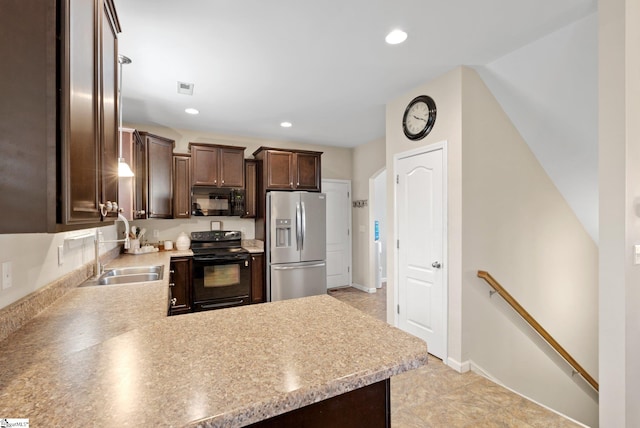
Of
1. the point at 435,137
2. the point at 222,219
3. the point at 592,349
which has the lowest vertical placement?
the point at 592,349

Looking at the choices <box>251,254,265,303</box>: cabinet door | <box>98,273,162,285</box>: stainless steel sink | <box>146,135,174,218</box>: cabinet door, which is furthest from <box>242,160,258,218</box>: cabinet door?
<box>98,273,162,285</box>: stainless steel sink

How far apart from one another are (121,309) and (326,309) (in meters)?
1.06

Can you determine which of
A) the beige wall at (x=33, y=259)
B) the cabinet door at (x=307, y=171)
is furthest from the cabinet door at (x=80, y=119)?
the cabinet door at (x=307, y=171)

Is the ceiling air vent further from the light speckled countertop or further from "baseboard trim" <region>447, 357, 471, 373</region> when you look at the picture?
"baseboard trim" <region>447, 357, 471, 373</region>

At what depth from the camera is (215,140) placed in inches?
181

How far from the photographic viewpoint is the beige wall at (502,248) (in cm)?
255

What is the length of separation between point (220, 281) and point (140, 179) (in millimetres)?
1596

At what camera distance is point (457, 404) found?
2119 mm

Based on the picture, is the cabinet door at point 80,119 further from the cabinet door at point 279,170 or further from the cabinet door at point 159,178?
the cabinet door at point 279,170

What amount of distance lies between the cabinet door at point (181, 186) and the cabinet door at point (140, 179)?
0.50 metres

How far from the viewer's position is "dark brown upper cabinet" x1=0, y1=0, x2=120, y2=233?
683 millimetres

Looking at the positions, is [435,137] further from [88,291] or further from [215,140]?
[215,140]

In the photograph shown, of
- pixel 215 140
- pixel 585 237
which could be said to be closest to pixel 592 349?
pixel 585 237

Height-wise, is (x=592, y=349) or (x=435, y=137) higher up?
(x=435, y=137)
